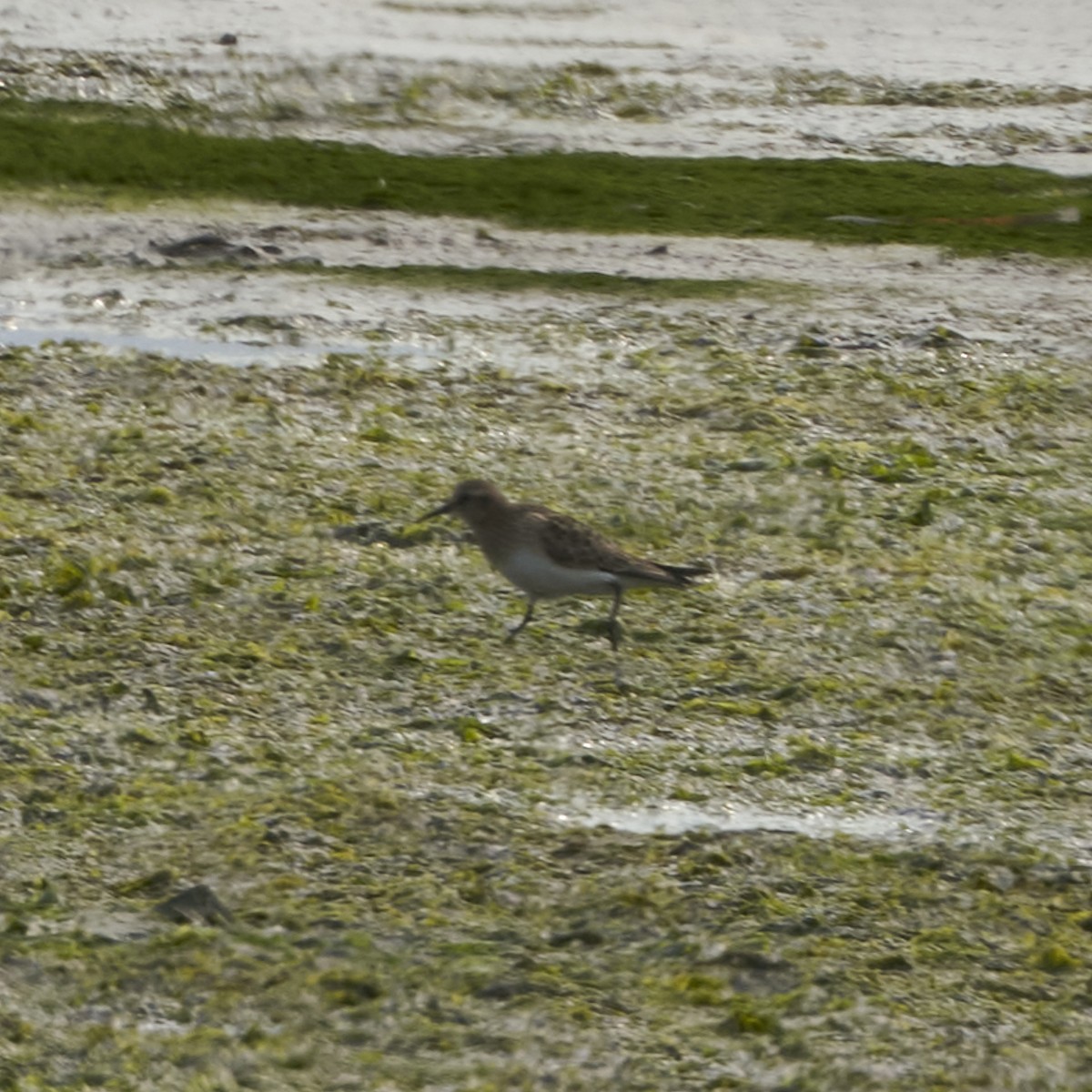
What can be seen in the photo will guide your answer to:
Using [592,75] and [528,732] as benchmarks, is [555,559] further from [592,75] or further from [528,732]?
[592,75]

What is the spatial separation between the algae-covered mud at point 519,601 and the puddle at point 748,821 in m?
0.02

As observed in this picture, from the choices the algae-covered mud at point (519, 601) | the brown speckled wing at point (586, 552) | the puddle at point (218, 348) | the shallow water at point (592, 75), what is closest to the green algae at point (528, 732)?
the algae-covered mud at point (519, 601)

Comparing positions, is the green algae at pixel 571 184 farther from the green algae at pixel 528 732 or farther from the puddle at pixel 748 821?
the puddle at pixel 748 821

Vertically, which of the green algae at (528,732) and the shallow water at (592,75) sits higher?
the shallow water at (592,75)

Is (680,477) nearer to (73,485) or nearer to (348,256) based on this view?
(73,485)

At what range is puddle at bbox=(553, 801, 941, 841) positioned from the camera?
220 inches

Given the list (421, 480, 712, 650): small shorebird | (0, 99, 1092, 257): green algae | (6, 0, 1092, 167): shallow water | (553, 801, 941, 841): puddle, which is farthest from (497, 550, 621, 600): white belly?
(6, 0, 1092, 167): shallow water

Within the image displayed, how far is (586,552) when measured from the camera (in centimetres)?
648

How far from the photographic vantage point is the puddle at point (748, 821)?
559 cm

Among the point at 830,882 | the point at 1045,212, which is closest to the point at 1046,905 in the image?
the point at 830,882

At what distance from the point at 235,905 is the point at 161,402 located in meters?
4.12

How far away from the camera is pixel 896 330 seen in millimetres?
10328

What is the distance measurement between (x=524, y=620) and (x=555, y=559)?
38 cm

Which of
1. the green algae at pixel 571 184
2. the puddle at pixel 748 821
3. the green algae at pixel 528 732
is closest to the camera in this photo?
the green algae at pixel 528 732
